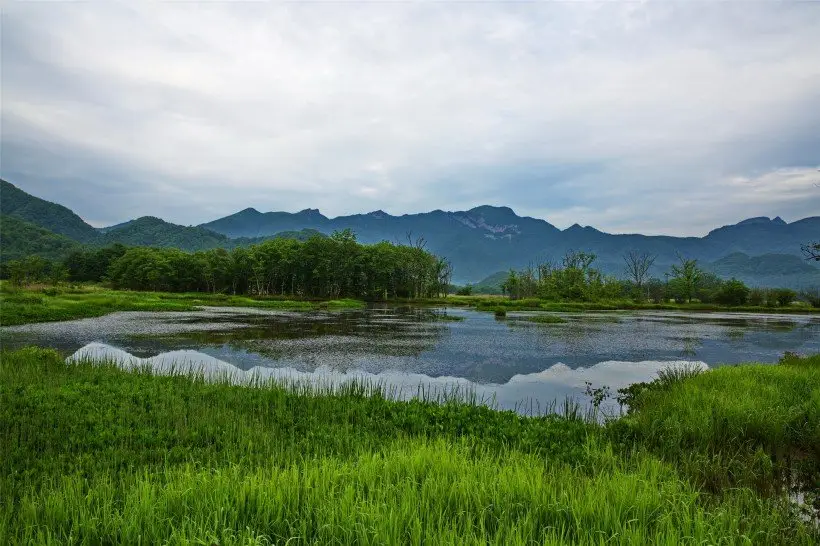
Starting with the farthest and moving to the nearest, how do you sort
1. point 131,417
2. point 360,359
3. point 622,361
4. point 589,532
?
point 622,361
point 360,359
point 131,417
point 589,532

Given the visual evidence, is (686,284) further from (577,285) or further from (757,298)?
(577,285)

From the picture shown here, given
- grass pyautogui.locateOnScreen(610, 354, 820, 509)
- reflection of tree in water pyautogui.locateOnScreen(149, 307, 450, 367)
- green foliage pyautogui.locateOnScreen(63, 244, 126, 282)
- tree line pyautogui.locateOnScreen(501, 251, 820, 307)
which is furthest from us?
green foliage pyautogui.locateOnScreen(63, 244, 126, 282)

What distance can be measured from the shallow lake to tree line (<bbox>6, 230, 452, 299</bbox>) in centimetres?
6508

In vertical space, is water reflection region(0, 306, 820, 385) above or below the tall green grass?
below

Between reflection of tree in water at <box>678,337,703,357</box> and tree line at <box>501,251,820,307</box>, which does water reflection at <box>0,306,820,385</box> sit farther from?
tree line at <box>501,251,820,307</box>

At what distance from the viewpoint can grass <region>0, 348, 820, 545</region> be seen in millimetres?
4465

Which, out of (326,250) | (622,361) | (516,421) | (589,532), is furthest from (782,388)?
(326,250)

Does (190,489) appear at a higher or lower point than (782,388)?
higher

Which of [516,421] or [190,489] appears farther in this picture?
[516,421]

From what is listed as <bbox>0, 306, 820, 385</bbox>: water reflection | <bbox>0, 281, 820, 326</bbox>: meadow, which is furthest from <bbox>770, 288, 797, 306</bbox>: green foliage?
<bbox>0, 306, 820, 385</bbox>: water reflection

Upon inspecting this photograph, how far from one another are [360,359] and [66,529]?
17.3 metres

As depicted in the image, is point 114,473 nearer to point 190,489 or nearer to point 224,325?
point 190,489

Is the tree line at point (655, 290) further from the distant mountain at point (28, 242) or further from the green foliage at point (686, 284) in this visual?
the distant mountain at point (28, 242)

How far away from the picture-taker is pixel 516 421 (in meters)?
10.5
